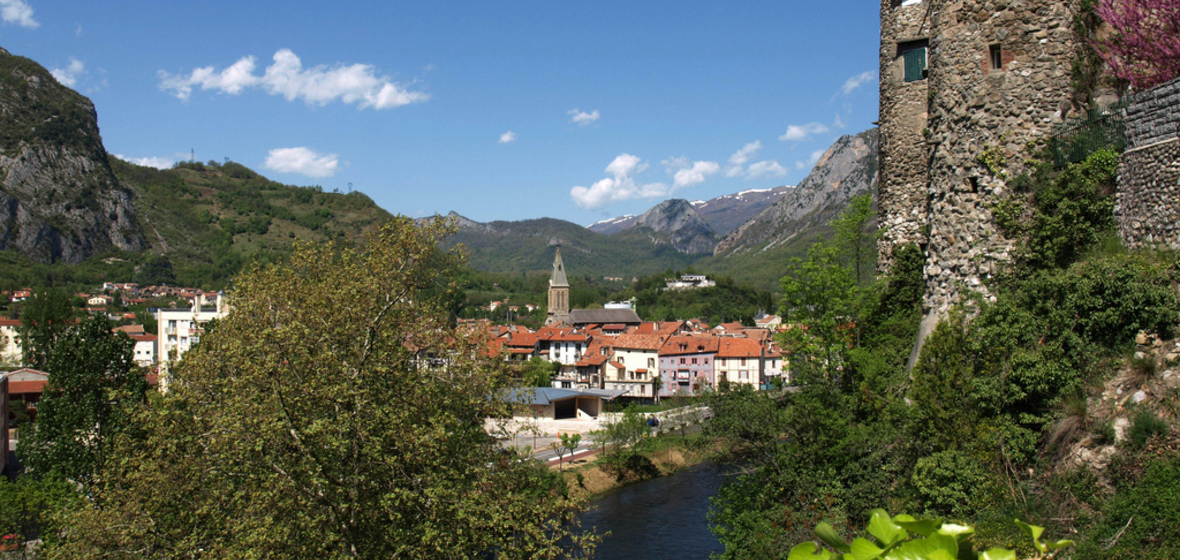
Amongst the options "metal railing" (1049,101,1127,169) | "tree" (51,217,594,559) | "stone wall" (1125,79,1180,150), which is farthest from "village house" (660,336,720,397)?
"stone wall" (1125,79,1180,150)

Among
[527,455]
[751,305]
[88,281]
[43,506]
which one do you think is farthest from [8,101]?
[527,455]

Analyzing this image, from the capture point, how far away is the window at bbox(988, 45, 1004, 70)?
1053 cm

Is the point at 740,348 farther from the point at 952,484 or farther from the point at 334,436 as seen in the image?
the point at 334,436

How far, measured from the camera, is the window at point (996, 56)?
34.5 feet

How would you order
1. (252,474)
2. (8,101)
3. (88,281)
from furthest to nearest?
(8,101) < (88,281) < (252,474)

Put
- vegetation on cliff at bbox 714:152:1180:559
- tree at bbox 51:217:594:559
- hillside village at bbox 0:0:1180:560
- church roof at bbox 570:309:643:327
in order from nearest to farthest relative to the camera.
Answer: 1. vegetation on cliff at bbox 714:152:1180:559
2. hillside village at bbox 0:0:1180:560
3. tree at bbox 51:217:594:559
4. church roof at bbox 570:309:643:327

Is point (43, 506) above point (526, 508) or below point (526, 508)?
below

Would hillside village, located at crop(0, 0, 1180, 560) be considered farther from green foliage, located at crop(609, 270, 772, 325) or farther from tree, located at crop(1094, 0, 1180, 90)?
green foliage, located at crop(609, 270, 772, 325)

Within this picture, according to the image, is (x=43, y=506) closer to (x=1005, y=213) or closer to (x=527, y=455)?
(x=527, y=455)

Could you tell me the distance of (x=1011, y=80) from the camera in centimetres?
1045

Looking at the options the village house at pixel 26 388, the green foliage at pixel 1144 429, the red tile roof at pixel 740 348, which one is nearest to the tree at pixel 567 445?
the red tile roof at pixel 740 348

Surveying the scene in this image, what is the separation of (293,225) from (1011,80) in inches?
7504

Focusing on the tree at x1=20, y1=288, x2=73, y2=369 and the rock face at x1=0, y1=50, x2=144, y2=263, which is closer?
the tree at x1=20, y1=288, x2=73, y2=369

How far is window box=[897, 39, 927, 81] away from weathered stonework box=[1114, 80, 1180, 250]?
22.3ft
